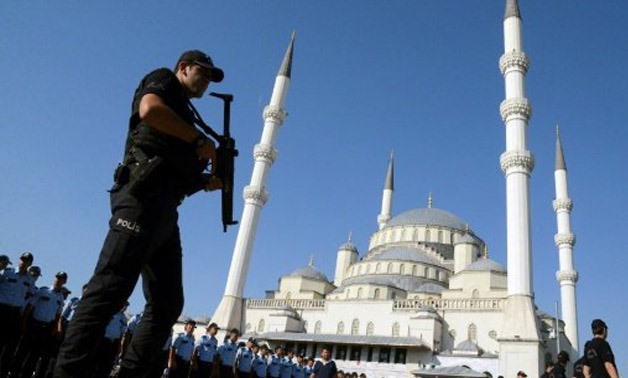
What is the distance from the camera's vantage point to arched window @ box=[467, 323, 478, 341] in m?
28.2

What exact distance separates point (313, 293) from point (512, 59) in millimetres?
22581

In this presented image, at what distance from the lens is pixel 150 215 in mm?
2344

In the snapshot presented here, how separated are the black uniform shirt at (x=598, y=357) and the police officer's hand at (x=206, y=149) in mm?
5666

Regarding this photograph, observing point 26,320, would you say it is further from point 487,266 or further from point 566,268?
point 566,268

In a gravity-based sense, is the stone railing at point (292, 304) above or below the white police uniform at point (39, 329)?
above

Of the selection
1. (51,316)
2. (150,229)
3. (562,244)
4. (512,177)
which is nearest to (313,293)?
(562,244)

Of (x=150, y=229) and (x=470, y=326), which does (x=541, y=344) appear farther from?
(x=150, y=229)

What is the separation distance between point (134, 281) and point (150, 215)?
0.31 m

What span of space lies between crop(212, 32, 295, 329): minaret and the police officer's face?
1023 inches

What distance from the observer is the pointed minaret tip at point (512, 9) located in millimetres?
25672

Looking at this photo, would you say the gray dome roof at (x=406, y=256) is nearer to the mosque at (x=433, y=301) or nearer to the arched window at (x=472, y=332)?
the mosque at (x=433, y=301)

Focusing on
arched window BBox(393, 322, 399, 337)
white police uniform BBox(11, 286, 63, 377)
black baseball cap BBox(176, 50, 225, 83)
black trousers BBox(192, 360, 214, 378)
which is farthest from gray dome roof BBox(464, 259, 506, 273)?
black baseball cap BBox(176, 50, 225, 83)

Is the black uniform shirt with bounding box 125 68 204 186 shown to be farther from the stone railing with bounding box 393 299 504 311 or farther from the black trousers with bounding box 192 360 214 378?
the stone railing with bounding box 393 299 504 311

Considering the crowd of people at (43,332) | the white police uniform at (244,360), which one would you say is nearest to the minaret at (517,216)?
the crowd of people at (43,332)
